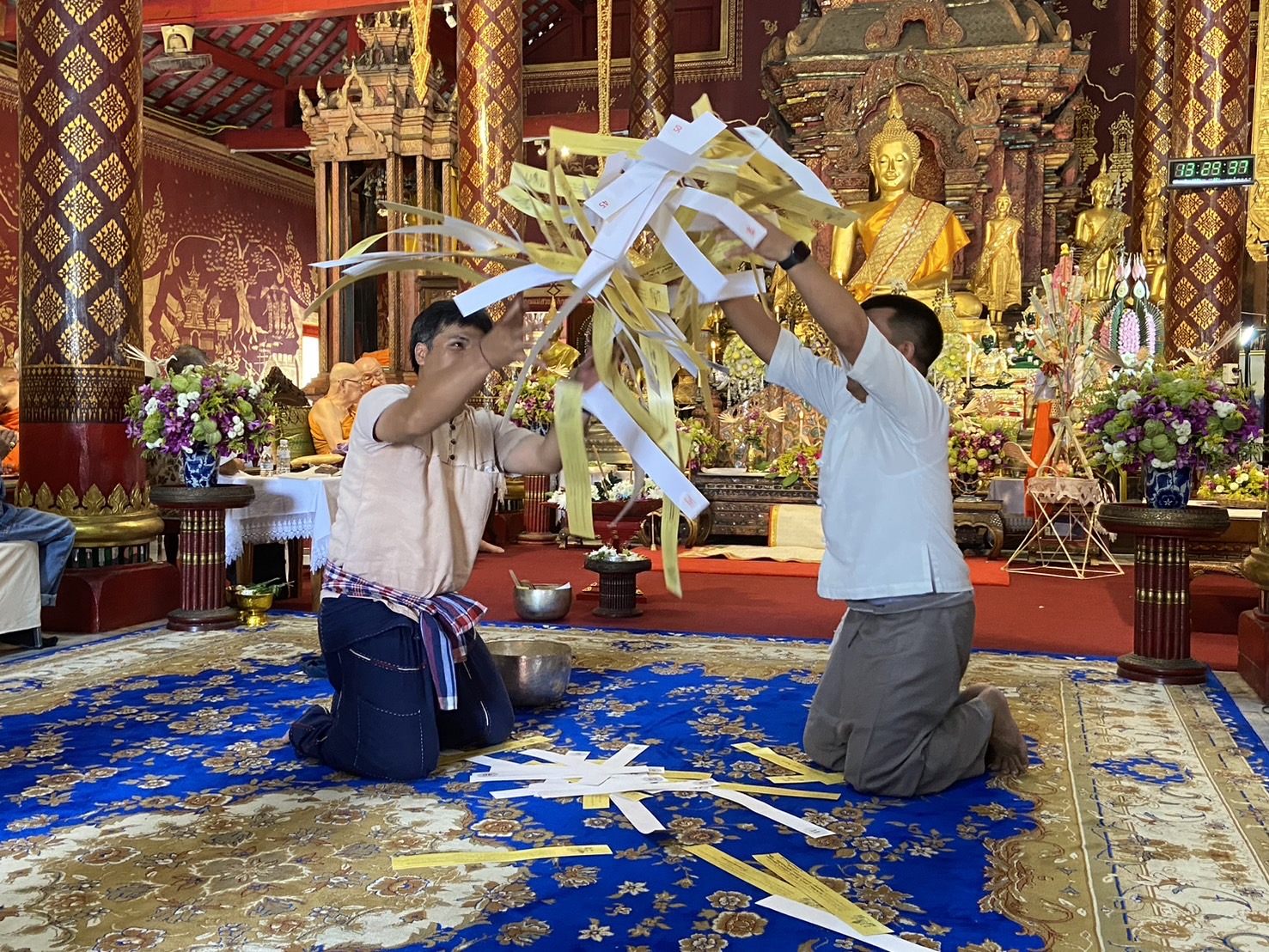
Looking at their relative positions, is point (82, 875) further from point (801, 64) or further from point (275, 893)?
point (801, 64)

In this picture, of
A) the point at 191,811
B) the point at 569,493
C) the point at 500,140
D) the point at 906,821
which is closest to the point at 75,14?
the point at 500,140

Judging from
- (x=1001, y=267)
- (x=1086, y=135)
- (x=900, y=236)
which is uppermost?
(x=1086, y=135)

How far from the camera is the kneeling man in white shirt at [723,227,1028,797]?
263cm

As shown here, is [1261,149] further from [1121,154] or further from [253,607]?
[1121,154]

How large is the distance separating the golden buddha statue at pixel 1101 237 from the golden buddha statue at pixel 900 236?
1.18 metres

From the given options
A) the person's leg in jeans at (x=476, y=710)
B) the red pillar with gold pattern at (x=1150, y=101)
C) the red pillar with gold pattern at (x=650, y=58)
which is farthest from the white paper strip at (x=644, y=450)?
the red pillar with gold pattern at (x=650, y=58)

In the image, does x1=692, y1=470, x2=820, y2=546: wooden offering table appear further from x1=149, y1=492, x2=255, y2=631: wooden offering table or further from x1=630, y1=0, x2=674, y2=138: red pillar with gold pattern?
x1=630, y1=0, x2=674, y2=138: red pillar with gold pattern

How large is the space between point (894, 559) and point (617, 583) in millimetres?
2817

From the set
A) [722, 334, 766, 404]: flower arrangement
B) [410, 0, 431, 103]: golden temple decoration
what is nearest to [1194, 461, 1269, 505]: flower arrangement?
[722, 334, 766, 404]: flower arrangement

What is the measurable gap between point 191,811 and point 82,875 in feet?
1.23

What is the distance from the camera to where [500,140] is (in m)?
7.84

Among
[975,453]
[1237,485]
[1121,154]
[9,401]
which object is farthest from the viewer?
[1121,154]

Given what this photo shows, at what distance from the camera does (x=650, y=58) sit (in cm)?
1145

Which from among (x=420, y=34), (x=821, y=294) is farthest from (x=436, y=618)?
(x=420, y=34)
